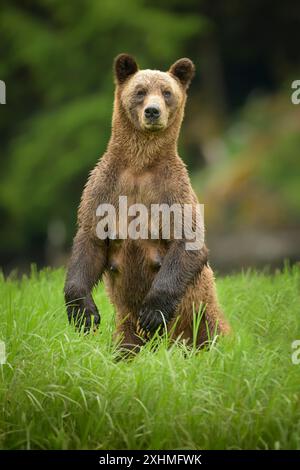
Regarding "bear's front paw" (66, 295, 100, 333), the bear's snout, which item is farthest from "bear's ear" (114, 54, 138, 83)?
"bear's front paw" (66, 295, 100, 333)

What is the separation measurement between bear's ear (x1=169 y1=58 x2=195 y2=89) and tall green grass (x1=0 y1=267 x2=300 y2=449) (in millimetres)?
1549

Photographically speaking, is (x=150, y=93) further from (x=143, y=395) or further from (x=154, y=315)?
(x=143, y=395)

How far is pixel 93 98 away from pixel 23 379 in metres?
13.2

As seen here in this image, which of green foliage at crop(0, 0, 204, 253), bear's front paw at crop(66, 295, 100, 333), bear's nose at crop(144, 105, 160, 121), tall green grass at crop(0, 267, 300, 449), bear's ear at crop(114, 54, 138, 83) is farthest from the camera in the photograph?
green foliage at crop(0, 0, 204, 253)

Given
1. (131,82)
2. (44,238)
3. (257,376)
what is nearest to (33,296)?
(131,82)

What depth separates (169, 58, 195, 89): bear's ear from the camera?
550 centimetres

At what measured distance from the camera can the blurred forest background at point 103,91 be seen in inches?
668

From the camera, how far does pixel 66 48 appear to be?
17.9 meters

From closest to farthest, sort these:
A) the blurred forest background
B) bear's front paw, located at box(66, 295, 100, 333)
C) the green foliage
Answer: bear's front paw, located at box(66, 295, 100, 333) → the blurred forest background → the green foliage

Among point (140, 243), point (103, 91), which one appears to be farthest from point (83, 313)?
point (103, 91)

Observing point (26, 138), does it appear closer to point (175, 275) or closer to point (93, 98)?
point (93, 98)

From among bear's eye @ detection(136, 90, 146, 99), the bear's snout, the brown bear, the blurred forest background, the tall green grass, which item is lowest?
the tall green grass

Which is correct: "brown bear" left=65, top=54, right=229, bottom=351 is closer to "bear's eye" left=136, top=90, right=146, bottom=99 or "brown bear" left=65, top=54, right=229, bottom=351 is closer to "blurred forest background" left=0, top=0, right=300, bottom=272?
"bear's eye" left=136, top=90, right=146, bottom=99

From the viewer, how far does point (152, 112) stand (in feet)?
16.8
